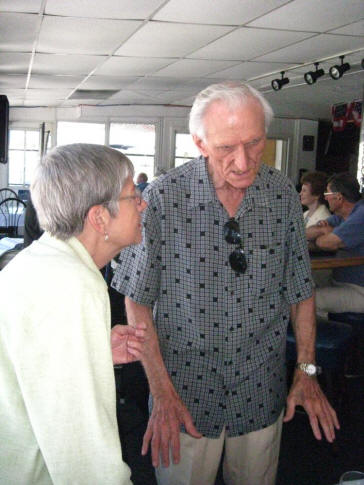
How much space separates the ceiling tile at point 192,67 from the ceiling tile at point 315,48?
553 millimetres

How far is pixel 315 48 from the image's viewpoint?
6180mm

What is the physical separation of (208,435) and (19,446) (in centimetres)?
64

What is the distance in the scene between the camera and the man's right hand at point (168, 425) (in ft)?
4.86

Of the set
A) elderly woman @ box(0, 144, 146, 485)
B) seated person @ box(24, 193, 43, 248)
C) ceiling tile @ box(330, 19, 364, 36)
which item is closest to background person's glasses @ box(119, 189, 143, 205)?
elderly woman @ box(0, 144, 146, 485)

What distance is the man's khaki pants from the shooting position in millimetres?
1575

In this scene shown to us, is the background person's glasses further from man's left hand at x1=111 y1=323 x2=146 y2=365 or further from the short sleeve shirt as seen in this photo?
the short sleeve shirt

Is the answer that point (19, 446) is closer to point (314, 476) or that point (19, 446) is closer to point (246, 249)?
point (246, 249)

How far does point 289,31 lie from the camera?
5.37 metres

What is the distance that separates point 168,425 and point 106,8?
12.9ft

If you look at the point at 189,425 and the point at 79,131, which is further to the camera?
the point at 79,131

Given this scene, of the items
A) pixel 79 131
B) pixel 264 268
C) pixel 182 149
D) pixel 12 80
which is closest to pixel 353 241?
pixel 264 268

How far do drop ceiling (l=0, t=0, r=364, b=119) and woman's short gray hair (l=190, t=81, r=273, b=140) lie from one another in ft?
10.6

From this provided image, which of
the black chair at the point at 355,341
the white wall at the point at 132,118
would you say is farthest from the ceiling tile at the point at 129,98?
the black chair at the point at 355,341

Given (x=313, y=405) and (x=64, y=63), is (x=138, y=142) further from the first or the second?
(x=313, y=405)
